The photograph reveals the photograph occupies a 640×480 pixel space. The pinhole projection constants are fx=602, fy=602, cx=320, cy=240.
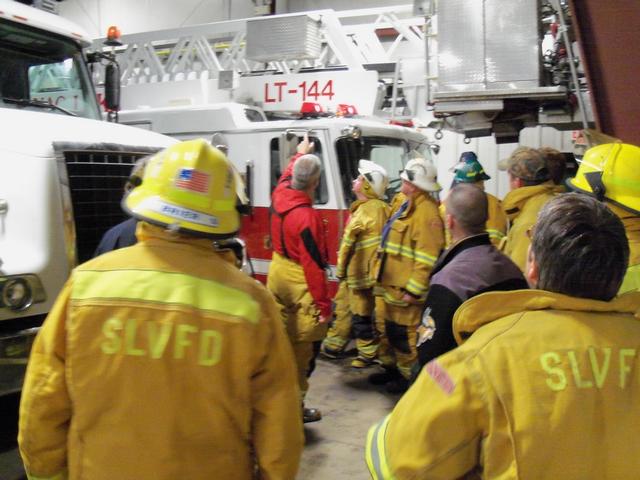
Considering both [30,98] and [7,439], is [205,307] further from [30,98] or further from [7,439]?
[30,98]

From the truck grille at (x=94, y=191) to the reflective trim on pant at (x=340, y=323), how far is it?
8.35ft

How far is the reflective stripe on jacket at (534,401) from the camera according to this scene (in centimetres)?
122

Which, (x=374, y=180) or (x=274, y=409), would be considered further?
(x=374, y=180)

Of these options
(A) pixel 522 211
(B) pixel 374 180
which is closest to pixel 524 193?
(A) pixel 522 211

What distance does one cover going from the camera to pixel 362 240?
5.25 meters

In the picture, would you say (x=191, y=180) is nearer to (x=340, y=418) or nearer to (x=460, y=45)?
(x=340, y=418)

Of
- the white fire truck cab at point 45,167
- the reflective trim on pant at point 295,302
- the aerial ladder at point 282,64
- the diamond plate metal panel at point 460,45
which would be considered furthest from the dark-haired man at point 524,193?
the aerial ladder at point 282,64

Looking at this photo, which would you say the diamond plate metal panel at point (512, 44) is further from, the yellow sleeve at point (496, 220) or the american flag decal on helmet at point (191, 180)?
the american flag decal on helmet at point (191, 180)

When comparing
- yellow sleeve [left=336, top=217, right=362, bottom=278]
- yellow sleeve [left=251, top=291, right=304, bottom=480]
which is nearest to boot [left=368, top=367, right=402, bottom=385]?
yellow sleeve [left=336, top=217, right=362, bottom=278]

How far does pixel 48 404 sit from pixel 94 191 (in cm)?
224

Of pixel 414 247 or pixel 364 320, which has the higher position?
pixel 414 247

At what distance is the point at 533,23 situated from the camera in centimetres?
420

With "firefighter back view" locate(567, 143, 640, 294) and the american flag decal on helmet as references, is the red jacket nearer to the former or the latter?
"firefighter back view" locate(567, 143, 640, 294)

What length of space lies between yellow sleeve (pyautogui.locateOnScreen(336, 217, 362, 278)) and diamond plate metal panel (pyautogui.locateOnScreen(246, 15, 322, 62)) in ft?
8.35
